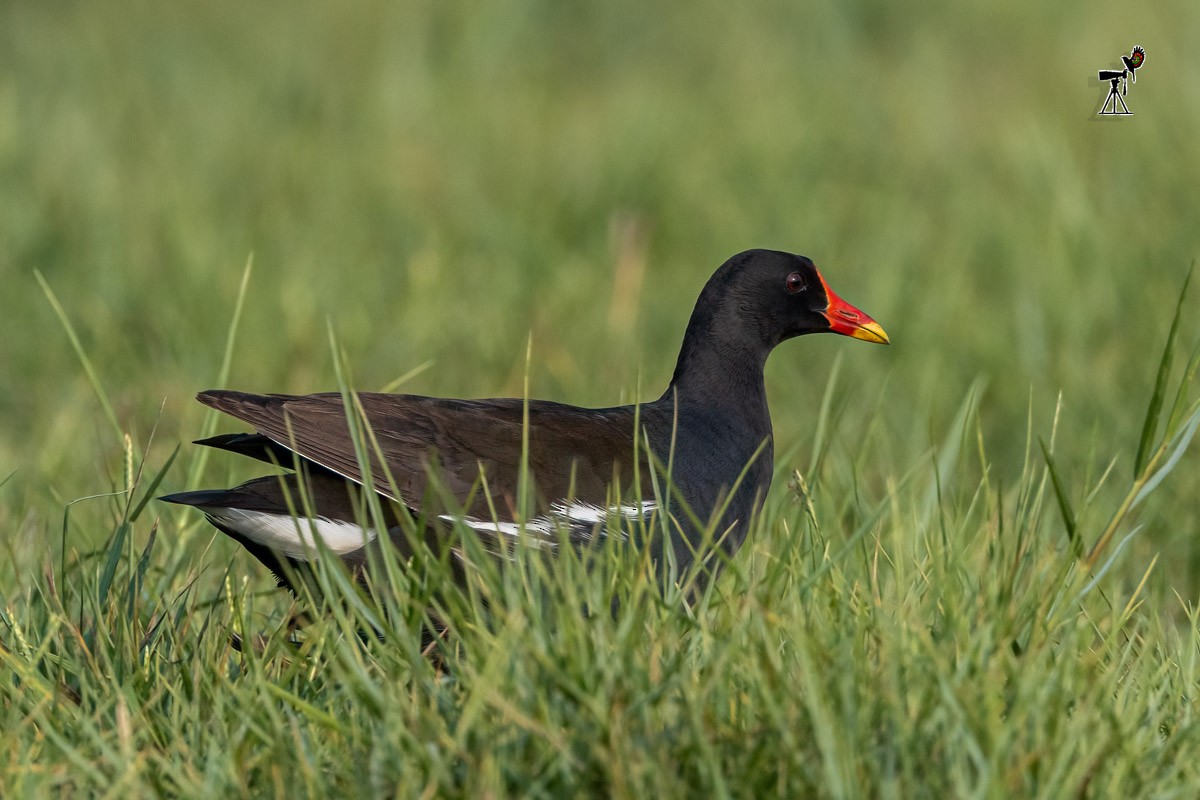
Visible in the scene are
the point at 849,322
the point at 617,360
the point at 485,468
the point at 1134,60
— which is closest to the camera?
the point at 485,468

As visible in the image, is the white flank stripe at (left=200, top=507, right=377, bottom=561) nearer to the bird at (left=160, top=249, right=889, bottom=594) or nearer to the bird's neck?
the bird at (left=160, top=249, right=889, bottom=594)

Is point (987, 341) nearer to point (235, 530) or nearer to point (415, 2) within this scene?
point (235, 530)

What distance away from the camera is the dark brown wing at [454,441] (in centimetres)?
310

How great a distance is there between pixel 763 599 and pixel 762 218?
4.70 m

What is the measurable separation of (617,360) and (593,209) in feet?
5.36

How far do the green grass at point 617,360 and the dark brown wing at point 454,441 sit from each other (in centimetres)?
29

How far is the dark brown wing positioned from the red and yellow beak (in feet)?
2.60

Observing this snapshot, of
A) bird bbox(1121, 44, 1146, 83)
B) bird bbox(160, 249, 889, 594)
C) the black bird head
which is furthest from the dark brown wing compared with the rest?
bird bbox(1121, 44, 1146, 83)

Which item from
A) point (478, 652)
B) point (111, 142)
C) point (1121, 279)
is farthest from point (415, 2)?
point (478, 652)

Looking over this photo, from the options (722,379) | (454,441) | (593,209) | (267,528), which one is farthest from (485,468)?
(593,209)

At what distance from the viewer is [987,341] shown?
548cm

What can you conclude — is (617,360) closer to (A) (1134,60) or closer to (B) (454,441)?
(B) (454,441)

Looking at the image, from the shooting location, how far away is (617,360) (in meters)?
5.61

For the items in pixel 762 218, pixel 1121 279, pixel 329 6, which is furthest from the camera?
pixel 329 6
